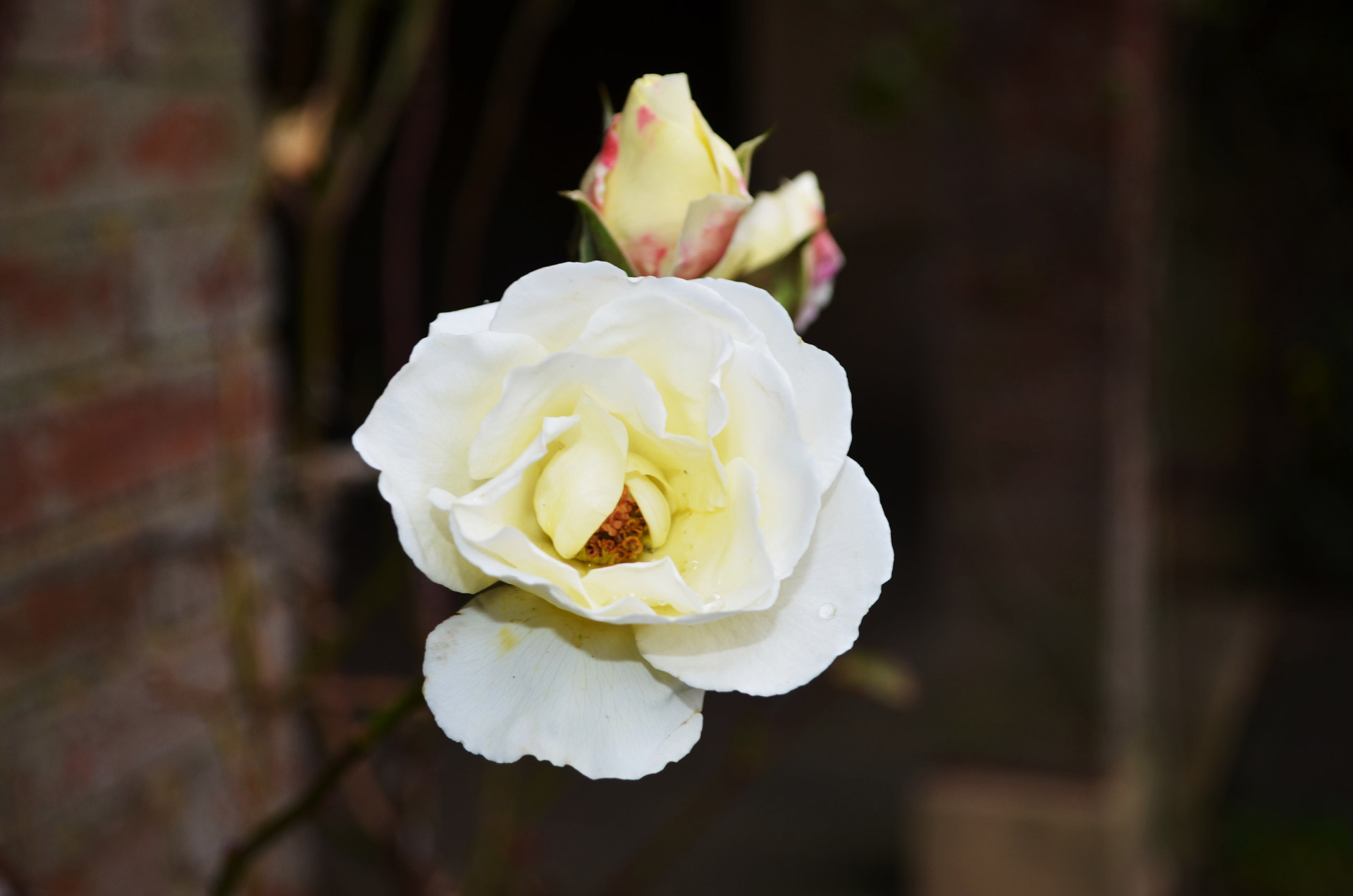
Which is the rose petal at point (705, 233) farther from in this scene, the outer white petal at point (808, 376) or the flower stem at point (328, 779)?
the flower stem at point (328, 779)

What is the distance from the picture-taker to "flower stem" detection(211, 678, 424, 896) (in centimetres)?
46

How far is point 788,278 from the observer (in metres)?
0.51

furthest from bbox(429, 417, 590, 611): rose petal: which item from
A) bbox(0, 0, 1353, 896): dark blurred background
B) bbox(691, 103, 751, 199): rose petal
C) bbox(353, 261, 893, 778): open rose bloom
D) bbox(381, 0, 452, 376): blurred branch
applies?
bbox(381, 0, 452, 376): blurred branch

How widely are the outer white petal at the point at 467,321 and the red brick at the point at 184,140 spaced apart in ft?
2.61

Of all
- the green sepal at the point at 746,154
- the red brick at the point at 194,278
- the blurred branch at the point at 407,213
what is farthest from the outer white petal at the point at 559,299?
the red brick at the point at 194,278

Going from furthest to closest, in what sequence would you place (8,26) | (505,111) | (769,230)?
1. (505,111)
2. (8,26)
3. (769,230)

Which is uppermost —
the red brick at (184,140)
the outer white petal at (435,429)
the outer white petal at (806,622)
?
the outer white petal at (435,429)

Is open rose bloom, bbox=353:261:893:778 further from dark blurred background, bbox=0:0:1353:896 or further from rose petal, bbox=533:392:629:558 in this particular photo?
dark blurred background, bbox=0:0:1353:896

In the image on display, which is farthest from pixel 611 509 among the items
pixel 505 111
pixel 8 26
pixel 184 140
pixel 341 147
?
pixel 505 111

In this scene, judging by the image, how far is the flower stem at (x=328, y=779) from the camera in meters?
0.46

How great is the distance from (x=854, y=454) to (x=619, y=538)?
4829 millimetres

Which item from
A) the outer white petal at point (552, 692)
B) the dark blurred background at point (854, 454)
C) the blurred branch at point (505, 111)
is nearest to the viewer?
the outer white petal at point (552, 692)

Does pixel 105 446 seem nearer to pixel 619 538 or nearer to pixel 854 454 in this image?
pixel 619 538

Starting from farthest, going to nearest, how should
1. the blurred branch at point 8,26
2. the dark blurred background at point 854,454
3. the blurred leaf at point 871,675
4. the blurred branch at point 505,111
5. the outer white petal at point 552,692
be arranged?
the blurred branch at point 505,111 → the blurred leaf at point 871,675 → the dark blurred background at point 854,454 → the blurred branch at point 8,26 → the outer white petal at point 552,692
